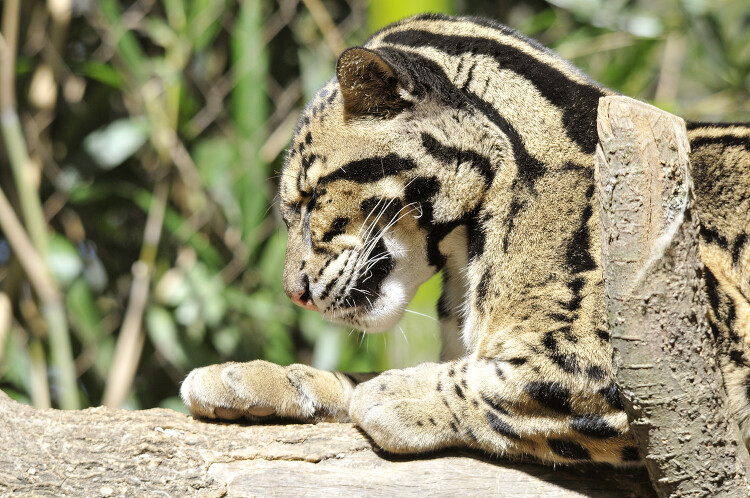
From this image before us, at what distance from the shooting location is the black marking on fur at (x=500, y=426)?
167cm

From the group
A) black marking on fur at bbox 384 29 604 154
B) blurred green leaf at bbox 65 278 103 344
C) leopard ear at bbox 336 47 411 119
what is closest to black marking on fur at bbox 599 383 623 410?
black marking on fur at bbox 384 29 604 154

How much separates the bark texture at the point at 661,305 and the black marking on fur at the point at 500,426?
0.29 meters

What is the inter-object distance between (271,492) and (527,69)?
1081 millimetres

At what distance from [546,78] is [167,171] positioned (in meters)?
2.32

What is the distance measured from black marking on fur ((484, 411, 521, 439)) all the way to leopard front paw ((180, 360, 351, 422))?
46 cm

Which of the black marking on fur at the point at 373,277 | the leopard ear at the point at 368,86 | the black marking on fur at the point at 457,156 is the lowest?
the black marking on fur at the point at 373,277

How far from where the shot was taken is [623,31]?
3779 mm

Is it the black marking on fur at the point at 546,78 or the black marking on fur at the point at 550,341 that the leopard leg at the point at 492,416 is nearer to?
the black marking on fur at the point at 550,341

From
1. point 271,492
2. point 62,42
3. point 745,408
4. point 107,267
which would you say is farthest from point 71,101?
point 745,408

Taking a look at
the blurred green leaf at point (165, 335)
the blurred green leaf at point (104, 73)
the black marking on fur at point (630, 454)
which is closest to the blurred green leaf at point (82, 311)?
the blurred green leaf at point (165, 335)

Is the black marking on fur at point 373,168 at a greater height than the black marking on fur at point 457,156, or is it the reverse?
the black marking on fur at point 457,156

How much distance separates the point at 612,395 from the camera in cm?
158

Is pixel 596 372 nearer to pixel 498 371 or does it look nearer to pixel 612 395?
pixel 612 395

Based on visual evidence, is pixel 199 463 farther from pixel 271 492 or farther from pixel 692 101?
pixel 692 101
